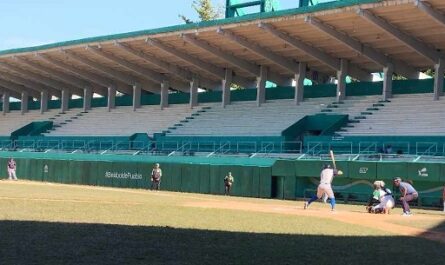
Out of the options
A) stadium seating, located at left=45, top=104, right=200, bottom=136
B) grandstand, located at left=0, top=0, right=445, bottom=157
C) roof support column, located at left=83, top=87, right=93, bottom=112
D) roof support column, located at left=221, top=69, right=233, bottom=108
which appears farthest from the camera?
roof support column, located at left=83, top=87, right=93, bottom=112

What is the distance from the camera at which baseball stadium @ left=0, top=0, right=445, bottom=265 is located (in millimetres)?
12156

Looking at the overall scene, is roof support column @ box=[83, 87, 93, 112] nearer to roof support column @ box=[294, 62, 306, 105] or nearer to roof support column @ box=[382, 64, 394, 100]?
roof support column @ box=[294, 62, 306, 105]

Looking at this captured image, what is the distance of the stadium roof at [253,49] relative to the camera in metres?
36.8

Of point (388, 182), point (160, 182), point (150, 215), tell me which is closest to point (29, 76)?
point (160, 182)

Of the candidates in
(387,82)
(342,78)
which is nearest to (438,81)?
(387,82)

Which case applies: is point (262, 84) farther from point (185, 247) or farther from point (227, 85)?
point (185, 247)

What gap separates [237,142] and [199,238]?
2969 centimetres

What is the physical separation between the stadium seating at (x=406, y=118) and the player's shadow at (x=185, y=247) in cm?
2401

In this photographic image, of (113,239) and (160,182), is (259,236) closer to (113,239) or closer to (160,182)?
(113,239)

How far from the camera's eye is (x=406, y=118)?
3881cm

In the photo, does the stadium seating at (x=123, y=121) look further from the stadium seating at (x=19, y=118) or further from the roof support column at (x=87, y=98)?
the stadium seating at (x=19, y=118)

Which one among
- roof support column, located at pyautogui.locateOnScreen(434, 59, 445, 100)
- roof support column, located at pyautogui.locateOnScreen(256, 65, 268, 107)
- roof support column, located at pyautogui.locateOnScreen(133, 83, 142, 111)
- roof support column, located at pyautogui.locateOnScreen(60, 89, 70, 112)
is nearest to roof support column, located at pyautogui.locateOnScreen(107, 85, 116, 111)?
roof support column, located at pyautogui.locateOnScreen(133, 83, 142, 111)

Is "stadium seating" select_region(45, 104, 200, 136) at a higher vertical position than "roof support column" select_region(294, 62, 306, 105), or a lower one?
lower

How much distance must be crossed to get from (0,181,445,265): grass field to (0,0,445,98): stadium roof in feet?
66.6
